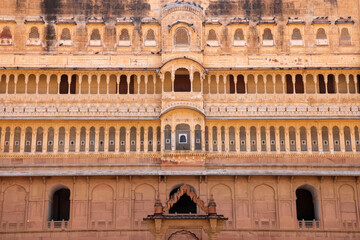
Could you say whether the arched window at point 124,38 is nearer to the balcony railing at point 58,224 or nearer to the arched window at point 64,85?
the arched window at point 64,85

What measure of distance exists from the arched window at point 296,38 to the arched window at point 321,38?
3.17ft

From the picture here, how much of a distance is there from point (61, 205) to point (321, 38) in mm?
17548

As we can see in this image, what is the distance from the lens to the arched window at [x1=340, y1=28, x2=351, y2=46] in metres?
32.3

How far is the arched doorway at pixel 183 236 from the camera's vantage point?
2350 centimetres

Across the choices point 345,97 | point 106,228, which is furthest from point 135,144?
point 345,97

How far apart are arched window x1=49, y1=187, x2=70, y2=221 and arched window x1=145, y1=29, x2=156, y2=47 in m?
9.38

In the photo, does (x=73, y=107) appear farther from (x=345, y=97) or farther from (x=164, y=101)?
(x=345, y=97)

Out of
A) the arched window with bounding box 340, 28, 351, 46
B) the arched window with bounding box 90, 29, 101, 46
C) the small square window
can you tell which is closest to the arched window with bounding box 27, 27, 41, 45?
the arched window with bounding box 90, 29, 101, 46

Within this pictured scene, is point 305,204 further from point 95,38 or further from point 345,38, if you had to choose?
point 95,38

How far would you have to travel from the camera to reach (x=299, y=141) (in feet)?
100

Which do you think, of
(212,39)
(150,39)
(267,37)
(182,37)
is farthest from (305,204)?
(150,39)

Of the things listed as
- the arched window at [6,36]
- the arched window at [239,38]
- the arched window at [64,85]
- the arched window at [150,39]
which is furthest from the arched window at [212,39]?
the arched window at [6,36]

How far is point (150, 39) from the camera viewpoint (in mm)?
32375

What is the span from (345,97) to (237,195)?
8.22 meters
